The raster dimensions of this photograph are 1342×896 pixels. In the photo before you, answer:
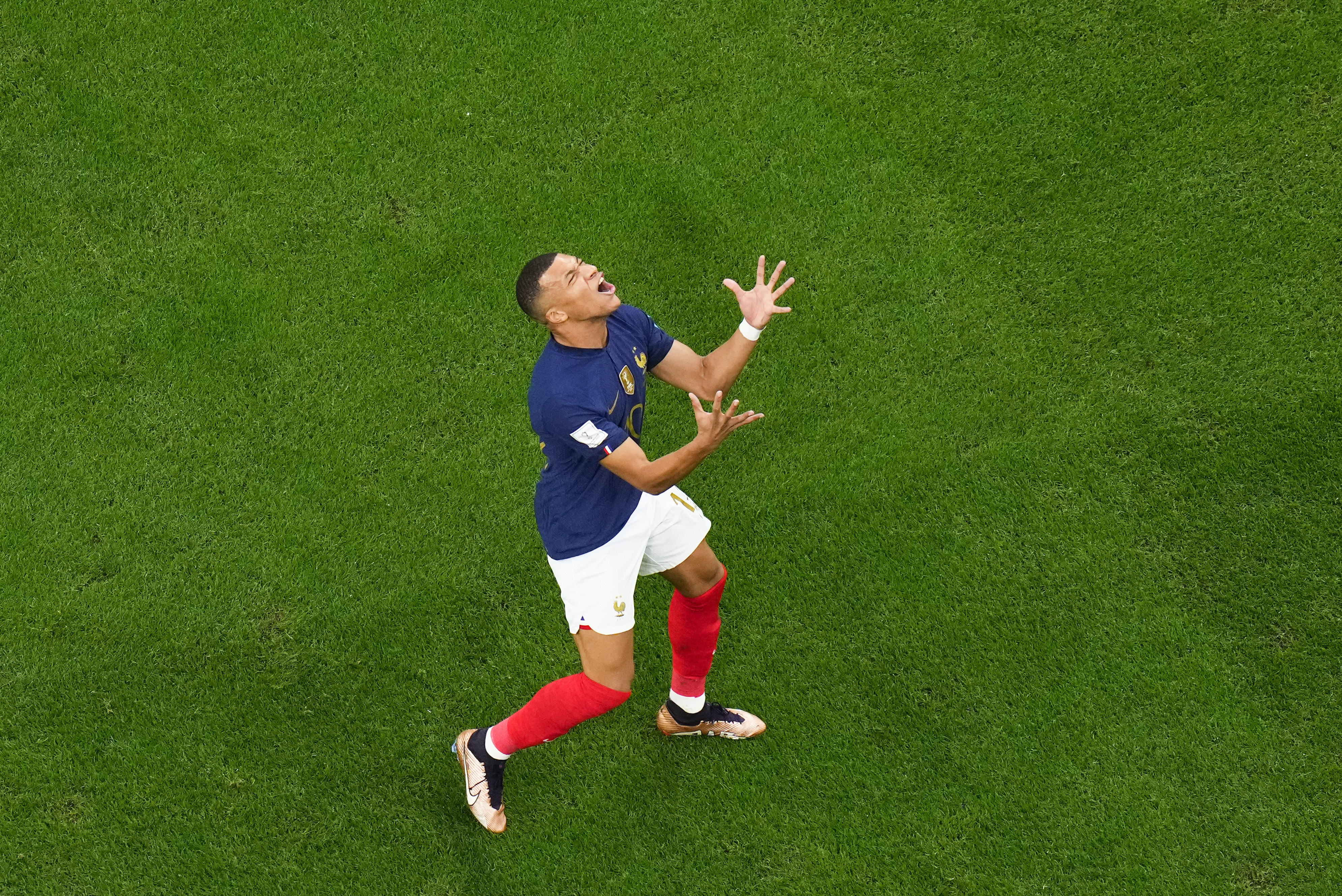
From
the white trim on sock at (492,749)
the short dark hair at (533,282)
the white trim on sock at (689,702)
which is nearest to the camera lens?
the short dark hair at (533,282)

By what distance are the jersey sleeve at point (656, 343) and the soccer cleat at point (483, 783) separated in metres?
1.77

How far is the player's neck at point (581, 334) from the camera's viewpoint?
156 inches

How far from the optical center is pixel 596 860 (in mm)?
4797

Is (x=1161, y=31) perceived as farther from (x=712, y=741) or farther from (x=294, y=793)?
(x=294, y=793)

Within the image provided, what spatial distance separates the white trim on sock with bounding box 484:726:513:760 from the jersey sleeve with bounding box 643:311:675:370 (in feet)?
5.54

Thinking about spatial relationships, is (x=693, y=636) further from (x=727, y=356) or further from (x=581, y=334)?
(x=581, y=334)

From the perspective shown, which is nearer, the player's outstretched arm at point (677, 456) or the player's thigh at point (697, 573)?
the player's outstretched arm at point (677, 456)

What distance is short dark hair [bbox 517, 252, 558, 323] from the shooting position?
3912mm

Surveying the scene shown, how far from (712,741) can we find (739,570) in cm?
80

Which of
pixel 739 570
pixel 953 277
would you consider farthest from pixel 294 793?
pixel 953 277

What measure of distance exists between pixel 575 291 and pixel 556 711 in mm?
1688

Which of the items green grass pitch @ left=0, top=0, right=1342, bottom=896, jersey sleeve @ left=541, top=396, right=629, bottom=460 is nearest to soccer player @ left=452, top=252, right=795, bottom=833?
jersey sleeve @ left=541, top=396, right=629, bottom=460

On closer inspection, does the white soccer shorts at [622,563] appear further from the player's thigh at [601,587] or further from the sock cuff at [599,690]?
the sock cuff at [599,690]

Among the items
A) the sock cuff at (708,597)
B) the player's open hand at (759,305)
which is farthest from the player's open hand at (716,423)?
the sock cuff at (708,597)
